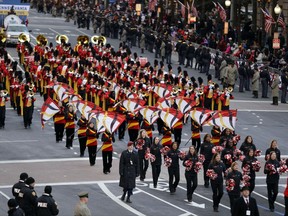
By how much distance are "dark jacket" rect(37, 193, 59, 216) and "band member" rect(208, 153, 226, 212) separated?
6.85 metres

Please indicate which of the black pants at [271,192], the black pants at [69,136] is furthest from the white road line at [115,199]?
the black pants at [69,136]

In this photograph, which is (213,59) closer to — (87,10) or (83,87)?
(83,87)

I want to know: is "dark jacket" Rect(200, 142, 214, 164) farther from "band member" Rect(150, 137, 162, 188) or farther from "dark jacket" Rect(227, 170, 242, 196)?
"dark jacket" Rect(227, 170, 242, 196)

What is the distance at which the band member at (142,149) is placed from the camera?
121 feet

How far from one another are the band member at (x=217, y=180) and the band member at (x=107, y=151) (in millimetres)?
4370

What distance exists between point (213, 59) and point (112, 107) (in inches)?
814

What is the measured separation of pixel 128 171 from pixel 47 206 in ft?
21.9

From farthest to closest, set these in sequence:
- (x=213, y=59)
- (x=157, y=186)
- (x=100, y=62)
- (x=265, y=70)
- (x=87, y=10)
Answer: (x=87, y=10) → (x=213, y=59) → (x=265, y=70) → (x=100, y=62) → (x=157, y=186)

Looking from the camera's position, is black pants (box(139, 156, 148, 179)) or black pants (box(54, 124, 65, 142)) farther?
black pants (box(54, 124, 65, 142))

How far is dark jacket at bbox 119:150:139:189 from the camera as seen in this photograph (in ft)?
112

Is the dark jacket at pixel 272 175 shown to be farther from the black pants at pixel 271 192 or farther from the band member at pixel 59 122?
the band member at pixel 59 122

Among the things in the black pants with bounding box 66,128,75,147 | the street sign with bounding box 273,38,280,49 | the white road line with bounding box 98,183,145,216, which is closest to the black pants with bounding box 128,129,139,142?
the black pants with bounding box 66,128,75,147

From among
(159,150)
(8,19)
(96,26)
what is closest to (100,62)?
(159,150)

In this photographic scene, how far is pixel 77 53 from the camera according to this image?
58.3 m
